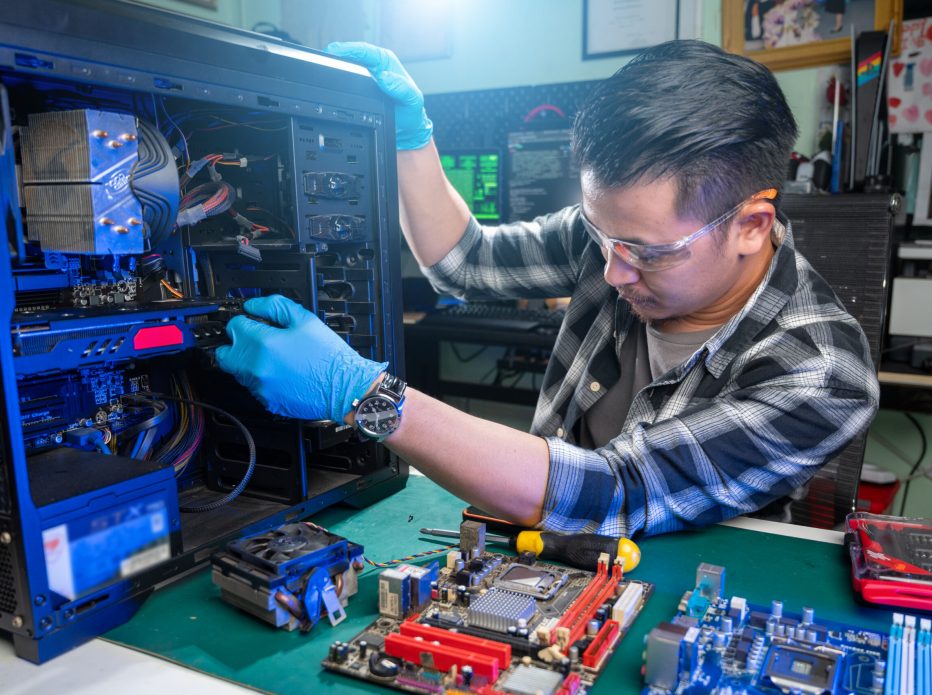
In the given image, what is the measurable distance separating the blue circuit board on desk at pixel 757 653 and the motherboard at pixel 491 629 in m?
0.06

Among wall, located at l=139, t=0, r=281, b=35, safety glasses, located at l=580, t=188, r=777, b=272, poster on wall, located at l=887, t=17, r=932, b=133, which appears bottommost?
safety glasses, located at l=580, t=188, r=777, b=272

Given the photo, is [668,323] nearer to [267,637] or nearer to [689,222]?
[689,222]

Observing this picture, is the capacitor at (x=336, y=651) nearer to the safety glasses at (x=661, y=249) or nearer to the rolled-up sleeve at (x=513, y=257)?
the safety glasses at (x=661, y=249)

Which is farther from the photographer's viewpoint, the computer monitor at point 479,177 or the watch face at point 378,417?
the computer monitor at point 479,177

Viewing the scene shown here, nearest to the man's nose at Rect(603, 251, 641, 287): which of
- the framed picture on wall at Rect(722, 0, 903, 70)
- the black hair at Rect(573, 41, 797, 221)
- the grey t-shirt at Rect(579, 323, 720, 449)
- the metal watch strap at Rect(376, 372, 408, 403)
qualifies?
Result: the black hair at Rect(573, 41, 797, 221)

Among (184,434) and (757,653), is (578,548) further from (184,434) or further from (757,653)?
(184,434)

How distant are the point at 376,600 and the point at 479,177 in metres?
2.28

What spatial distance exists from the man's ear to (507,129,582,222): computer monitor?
171 cm

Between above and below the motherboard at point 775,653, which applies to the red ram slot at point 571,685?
above

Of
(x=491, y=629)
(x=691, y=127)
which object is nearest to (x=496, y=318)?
(x=691, y=127)

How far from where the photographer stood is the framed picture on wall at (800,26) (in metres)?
2.32

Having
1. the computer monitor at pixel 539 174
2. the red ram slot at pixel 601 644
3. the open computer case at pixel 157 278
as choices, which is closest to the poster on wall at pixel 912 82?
the computer monitor at pixel 539 174

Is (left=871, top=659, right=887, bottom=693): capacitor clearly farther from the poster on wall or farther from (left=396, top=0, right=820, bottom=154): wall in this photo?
(left=396, top=0, right=820, bottom=154): wall

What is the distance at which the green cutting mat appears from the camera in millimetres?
681
